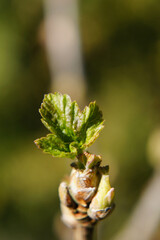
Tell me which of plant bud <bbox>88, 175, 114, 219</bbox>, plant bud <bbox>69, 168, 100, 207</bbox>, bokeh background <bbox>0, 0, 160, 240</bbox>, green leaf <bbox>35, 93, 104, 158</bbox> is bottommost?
plant bud <bbox>88, 175, 114, 219</bbox>

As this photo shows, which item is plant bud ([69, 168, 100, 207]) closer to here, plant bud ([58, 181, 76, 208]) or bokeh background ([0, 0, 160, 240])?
plant bud ([58, 181, 76, 208])

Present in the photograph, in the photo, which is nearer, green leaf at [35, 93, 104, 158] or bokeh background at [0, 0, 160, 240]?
green leaf at [35, 93, 104, 158]

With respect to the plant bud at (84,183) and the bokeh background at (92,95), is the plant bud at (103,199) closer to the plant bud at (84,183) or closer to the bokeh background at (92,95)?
the plant bud at (84,183)

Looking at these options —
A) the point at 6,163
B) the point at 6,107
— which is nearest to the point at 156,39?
the point at 6,107

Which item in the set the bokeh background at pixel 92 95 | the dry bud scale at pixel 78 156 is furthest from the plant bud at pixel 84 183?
the bokeh background at pixel 92 95

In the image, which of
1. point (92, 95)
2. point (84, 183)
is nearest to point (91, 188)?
point (84, 183)

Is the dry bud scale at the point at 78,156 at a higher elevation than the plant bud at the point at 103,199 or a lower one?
higher

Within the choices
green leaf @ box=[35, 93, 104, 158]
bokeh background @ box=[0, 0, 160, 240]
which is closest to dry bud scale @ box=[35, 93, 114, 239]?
green leaf @ box=[35, 93, 104, 158]

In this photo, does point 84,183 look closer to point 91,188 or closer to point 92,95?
point 91,188
